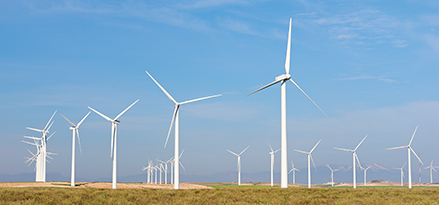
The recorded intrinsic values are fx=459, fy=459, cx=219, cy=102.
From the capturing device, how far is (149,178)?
171625 millimetres

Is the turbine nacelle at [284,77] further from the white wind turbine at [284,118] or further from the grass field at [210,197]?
the grass field at [210,197]

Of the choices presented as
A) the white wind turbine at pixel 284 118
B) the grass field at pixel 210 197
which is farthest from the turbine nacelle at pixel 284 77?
the grass field at pixel 210 197

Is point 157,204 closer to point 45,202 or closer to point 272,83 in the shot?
point 45,202

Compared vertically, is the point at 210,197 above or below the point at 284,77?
below

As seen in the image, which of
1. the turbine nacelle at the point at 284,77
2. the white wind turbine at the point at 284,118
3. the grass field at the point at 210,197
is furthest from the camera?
the turbine nacelle at the point at 284,77

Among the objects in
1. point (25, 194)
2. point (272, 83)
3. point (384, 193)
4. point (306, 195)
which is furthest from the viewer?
point (272, 83)

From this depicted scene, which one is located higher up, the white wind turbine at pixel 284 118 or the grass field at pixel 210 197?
the white wind turbine at pixel 284 118

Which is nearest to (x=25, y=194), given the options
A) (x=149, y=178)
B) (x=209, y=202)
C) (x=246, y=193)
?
(x=209, y=202)

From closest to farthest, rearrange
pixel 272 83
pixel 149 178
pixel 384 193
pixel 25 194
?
pixel 25 194 < pixel 384 193 < pixel 272 83 < pixel 149 178

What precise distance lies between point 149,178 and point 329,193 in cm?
12537

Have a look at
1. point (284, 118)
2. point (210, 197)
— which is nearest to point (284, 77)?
point (284, 118)

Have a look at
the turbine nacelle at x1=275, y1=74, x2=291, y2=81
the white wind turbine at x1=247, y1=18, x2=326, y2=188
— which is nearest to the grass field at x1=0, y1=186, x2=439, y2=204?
the white wind turbine at x1=247, y1=18, x2=326, y2=188

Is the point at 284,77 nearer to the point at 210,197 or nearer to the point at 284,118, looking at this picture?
the point at 284,118

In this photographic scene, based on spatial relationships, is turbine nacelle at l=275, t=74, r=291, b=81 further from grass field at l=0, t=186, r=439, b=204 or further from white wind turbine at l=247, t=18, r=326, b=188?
grass field at l=0, t=186, r=439, b=204
